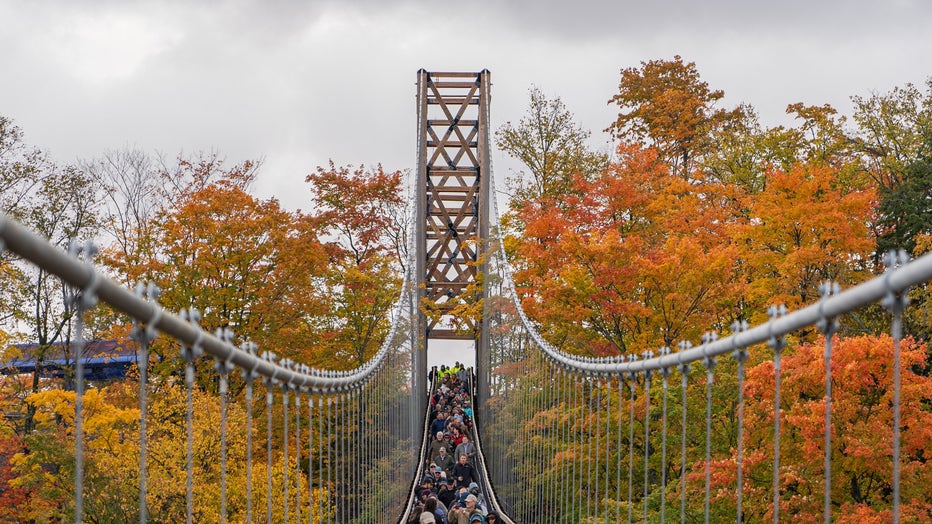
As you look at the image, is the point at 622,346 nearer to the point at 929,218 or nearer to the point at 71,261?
the point at 929,218

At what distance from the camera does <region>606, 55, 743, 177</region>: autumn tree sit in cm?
3225

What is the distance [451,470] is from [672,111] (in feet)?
56.6

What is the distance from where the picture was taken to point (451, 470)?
63.1 ft

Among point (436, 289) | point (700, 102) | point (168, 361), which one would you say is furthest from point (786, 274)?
point (436, 289)

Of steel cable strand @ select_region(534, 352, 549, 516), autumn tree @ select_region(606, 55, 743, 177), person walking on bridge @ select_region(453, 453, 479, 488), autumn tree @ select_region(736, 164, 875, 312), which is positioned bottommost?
person walking on bridge @ select_region(453, 453, 479, 488)

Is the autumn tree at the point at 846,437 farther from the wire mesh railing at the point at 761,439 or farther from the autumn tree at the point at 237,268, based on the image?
the autumn tree at the point at 237,268

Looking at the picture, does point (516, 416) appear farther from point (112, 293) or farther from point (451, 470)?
point (112, 293)

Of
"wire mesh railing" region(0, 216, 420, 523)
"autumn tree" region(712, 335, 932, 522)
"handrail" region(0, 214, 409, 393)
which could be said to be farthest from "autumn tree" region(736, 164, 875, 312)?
"handrail" region(0, 214, 409, 393)

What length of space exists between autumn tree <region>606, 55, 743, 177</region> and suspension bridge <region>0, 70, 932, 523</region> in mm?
7844

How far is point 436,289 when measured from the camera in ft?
117

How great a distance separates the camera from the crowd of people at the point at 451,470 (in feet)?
43.1

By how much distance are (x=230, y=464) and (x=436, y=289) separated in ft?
58.8

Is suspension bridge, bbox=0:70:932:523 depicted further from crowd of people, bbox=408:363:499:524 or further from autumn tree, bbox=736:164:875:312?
autumn tree, bbox=736:164:875:312

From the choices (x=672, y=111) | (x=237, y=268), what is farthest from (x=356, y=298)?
(x=672, y=111)
